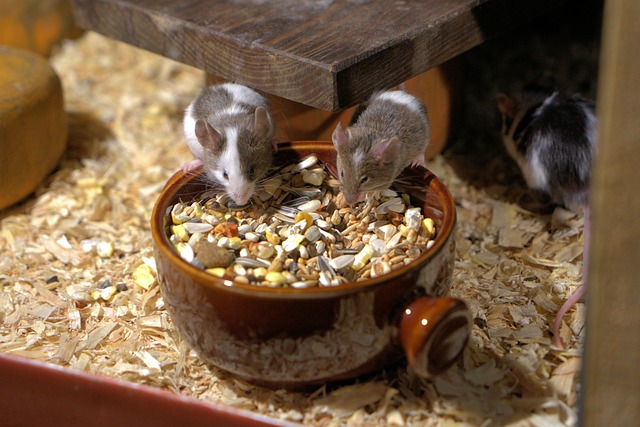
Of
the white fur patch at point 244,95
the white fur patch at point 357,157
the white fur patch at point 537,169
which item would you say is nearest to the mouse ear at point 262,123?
the white fur patch at point 244,95

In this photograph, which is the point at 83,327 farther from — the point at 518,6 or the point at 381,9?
the point at 518,6

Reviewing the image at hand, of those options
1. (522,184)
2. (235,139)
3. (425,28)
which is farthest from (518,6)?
(235,139)

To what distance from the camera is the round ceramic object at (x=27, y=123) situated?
3.18 metres

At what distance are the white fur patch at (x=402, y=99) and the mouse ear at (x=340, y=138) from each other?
35cm

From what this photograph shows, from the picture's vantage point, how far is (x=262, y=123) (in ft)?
8.56

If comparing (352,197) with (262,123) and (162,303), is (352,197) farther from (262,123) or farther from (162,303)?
(162,303)

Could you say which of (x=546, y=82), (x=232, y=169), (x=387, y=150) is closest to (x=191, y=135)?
(x=232, y=169)

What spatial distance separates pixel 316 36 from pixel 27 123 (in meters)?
1.38

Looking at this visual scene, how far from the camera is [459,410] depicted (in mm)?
2084

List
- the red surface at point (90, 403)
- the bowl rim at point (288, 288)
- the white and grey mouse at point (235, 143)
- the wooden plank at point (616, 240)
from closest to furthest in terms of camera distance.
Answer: the wooden plank at point (616, 240) < the bowl rim at point (288, 288) < the red surface at point (90, 403) < the white and grey mouse at point (235, 143)

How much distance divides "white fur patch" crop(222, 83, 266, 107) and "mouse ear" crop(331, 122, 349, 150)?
556 mm

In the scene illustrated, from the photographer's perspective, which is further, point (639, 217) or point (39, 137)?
point (39, 137)

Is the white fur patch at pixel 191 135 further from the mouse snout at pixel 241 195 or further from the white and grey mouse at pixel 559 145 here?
the white and grey mouse at pixel 559 145

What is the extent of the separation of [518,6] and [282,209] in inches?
51.6
